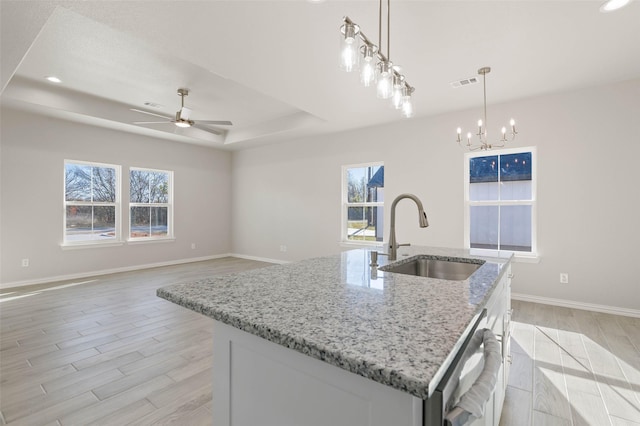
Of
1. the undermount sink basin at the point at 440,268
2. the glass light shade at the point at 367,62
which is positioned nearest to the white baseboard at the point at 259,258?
the undermount sink basin at the point at 440,268

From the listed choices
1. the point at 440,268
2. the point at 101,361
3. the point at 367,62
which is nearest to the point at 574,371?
the point at 440,268

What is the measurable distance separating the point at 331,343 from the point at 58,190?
619 centimetres

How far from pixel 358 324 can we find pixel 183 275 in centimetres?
532

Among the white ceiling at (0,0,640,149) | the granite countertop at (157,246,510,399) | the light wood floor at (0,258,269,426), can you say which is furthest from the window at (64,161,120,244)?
the granite countertop at (157,246,510,399)

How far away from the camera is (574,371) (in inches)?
88.5

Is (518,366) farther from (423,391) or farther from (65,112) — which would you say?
(65,112)

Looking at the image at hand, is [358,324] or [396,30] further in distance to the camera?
[396,30]

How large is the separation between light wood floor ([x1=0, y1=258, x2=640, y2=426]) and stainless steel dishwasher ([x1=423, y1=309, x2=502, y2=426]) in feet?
4.51

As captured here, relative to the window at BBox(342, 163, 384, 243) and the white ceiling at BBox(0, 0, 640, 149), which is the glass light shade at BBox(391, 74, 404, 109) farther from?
the window at BBox(342, 163, 384, 243)

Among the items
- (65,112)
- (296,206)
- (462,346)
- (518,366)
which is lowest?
(518,366)

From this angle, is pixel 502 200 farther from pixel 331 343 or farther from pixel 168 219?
pixel 168 219

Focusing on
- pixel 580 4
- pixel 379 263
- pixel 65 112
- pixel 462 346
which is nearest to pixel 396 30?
pixel 580 4

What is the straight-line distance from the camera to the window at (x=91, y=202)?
5176 millimetres

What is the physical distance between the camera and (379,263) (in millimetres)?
1654
